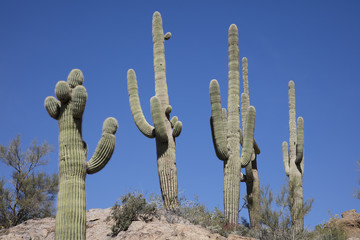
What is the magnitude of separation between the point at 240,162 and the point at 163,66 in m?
4.40

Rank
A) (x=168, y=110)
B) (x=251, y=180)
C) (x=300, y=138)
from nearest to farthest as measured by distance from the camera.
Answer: (x=168, y=110)
(x=251, y=180)
(x=300, y=138)

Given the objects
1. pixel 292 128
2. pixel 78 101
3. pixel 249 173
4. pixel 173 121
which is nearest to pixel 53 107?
pixel 78 101

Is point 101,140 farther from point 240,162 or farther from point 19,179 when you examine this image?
point 19,179

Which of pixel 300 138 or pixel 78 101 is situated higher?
pixel 300 138

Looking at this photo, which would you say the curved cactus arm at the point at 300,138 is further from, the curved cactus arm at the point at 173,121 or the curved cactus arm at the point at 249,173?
the curved cactus arm at the point at 173,121

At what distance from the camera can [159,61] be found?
17.6 m

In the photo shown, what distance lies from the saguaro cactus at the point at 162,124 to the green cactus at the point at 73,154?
4891 millimetres

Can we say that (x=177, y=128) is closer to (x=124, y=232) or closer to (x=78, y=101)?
(x=124, y=232)

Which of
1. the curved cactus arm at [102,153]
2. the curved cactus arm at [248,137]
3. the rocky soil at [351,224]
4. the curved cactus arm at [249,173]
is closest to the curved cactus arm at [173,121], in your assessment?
the curved cactus arm at [248,137]

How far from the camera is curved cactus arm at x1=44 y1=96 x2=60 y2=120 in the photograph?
1113 cm

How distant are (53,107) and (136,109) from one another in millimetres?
6093

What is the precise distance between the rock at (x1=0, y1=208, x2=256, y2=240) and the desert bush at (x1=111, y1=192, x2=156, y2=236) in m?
0.22

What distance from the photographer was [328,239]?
652 inches

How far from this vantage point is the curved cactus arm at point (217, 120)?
54.4ft
